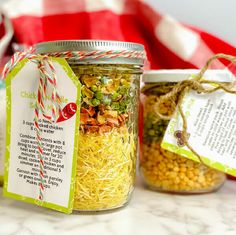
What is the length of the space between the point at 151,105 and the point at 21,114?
0.68 feet

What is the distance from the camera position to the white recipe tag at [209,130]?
0.62m

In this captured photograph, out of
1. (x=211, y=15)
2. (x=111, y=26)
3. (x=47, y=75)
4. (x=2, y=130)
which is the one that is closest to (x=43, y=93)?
(x=47, y=75)

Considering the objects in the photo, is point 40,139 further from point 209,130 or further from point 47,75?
point 209,130

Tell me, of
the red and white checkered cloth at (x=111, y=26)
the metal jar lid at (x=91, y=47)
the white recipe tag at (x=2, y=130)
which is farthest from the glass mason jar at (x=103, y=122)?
the red and white checkered cloth at (x=111, y=26)

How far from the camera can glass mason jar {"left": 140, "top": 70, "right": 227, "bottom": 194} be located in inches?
24.8

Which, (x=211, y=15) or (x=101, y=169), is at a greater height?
(x=211, y=15)

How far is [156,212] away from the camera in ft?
1.85

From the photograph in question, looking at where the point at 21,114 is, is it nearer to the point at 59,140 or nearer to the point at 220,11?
the point at 59,140

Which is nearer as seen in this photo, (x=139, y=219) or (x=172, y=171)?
(x=139, y=219)

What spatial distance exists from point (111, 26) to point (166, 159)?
30cm

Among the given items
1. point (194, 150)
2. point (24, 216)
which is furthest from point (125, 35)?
point (24, 216)

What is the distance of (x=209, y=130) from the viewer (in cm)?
63

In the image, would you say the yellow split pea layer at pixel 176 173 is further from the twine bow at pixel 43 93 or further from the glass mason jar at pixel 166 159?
the twine bow at pixel 43 93

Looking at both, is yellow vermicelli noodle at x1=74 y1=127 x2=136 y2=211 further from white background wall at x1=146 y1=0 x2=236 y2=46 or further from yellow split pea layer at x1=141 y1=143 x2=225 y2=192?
white background wall at x1=146 y1=0 x2=236 y2=46
